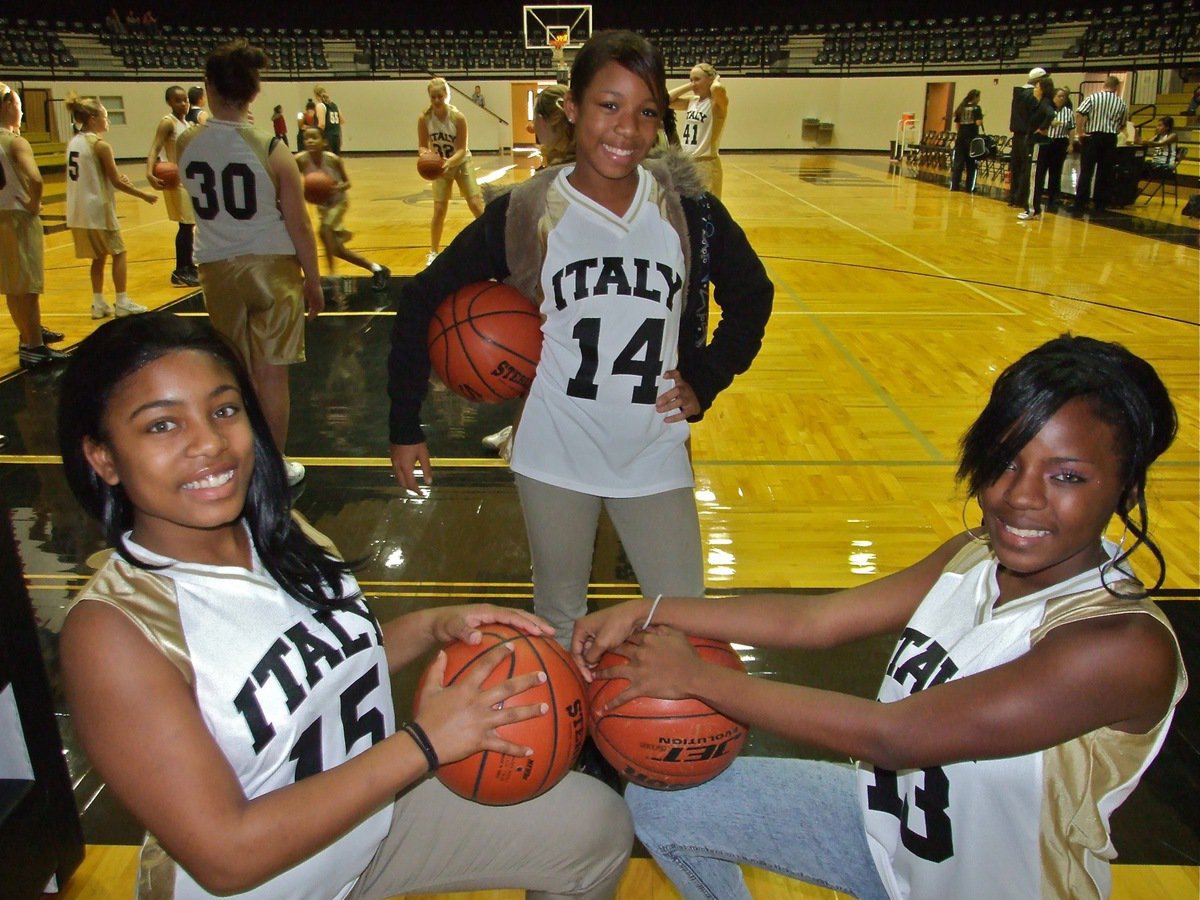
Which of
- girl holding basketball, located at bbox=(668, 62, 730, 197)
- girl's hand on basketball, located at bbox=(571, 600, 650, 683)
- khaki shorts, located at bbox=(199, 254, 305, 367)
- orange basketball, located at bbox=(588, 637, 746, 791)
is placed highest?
girl holding basketball, located at bbox=(668, 62, 730, 197)

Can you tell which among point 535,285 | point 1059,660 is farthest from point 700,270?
point 1059,660

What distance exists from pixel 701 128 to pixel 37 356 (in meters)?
6.00

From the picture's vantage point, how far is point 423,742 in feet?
4.33

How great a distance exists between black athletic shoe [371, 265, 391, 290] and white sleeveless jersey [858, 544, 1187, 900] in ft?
22.6

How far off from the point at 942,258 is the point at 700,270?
792cm

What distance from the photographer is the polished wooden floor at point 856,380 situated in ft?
11.4

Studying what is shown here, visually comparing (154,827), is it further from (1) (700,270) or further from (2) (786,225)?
(2) (786,225)

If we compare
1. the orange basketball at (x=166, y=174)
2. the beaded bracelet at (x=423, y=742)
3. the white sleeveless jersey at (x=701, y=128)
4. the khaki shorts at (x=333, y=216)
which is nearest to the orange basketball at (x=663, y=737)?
the beaded bracelet at (x=423, y=742)

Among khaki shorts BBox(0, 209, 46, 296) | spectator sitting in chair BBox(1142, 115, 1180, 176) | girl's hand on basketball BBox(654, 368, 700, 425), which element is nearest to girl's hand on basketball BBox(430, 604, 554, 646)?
girl's hand on basketball BBox(654, 368, 700, 425)

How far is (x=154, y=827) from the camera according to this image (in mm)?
1198

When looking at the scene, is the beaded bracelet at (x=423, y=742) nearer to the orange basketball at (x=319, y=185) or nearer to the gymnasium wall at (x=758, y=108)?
the orange basketball at (x=319, y=185)

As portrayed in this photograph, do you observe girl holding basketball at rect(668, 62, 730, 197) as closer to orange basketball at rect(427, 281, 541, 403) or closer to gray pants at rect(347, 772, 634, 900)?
orange basketball at rect(427, 281, 541, 403)

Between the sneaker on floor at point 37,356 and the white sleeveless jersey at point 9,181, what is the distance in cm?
87

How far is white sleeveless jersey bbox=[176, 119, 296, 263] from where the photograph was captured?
3.79 meters
